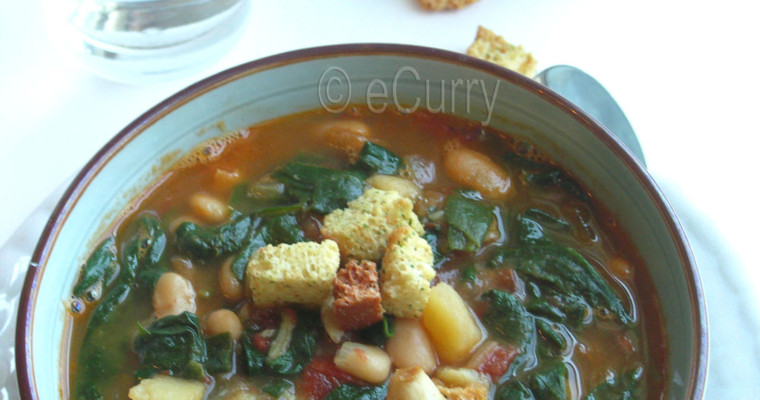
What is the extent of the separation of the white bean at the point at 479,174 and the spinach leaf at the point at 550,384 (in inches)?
20.6

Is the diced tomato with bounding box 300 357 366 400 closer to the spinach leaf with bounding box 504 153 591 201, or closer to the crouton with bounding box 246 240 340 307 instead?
the crouton with bounding box 246 240 340 307

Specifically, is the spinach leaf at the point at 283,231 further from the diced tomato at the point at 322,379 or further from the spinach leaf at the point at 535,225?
the spinach leaf at the point at 535,225

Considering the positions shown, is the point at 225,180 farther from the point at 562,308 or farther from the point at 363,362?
the point at 562,308

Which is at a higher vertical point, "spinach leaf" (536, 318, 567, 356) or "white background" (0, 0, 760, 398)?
"white background" (0, 0, 760, 398)

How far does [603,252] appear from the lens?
181cm

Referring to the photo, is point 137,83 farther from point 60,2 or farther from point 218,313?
point 218,313

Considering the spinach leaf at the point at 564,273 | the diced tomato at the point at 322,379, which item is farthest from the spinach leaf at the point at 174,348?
the spinach leaf at the point at 564,273

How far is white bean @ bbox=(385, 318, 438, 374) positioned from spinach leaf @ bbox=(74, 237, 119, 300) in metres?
0.77

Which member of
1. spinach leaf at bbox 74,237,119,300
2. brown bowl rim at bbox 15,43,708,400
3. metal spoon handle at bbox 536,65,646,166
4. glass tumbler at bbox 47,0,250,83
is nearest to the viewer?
brown bowl rim at bbox 15,43,708,400

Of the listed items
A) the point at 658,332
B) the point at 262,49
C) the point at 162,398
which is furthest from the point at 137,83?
the point at 658,332

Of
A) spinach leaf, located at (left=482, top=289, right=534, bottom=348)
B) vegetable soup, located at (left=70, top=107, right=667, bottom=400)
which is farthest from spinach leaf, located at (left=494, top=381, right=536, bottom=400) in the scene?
spinach leaf, located at (left=482, top=289, right=534, bottom=348)

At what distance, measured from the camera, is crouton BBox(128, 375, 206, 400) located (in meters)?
1.54

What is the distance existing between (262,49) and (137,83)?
0.45 meters

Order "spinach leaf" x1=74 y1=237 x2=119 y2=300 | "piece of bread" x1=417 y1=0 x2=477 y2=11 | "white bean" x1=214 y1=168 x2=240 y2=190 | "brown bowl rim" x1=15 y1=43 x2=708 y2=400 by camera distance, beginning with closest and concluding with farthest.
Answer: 1. "brown bowl rim" x1=15 y1=43 x2=708 y2=400
2. "spinach leaf" x1=74 y1=237 x2=119 y2=300
3. "white bean" x1=214 y1=168 x2=240 y2=190
4. "piece of bread" x1=417 y1=0 x2=477 y2=11
